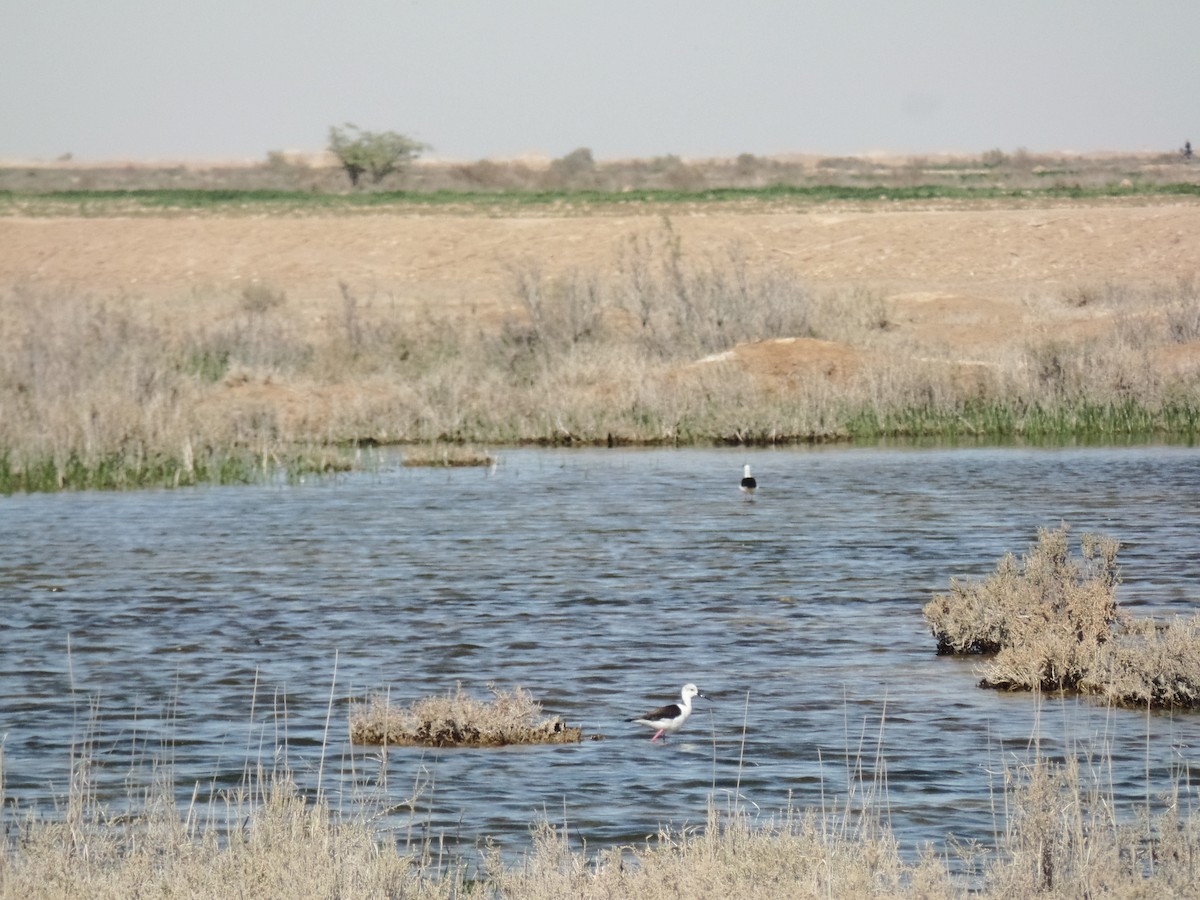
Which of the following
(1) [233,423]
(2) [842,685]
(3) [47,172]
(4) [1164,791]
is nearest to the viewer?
(4) [1164,791]

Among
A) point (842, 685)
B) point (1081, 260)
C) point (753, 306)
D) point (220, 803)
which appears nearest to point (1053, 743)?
point (842, 685)

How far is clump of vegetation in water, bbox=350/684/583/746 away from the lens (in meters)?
10.6

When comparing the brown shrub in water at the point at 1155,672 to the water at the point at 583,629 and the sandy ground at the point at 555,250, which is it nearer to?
the water at the point at 583,629

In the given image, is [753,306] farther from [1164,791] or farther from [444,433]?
[1164,791]

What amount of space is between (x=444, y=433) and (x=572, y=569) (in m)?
12.3

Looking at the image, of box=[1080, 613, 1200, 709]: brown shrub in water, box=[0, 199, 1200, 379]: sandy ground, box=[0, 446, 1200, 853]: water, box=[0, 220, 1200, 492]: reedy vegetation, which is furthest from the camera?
box=[0, 199, 1200, 379]: sandy ground

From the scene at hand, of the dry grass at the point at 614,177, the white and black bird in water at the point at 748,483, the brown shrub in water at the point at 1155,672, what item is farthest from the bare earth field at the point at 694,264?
the dry grass at the point at 614,177

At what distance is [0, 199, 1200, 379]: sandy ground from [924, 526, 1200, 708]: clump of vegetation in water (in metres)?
32.3

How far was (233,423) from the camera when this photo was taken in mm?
28234

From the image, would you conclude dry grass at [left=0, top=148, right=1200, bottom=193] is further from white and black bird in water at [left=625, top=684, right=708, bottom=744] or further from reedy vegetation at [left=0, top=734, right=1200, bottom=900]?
reedy vegetation at [left=0, top=734, right=1200, bottom=900]

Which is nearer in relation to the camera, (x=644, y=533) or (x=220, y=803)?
(x=220, y=803)

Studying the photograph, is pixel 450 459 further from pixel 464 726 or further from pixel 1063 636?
pixel 464 726

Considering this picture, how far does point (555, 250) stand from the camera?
61938mm

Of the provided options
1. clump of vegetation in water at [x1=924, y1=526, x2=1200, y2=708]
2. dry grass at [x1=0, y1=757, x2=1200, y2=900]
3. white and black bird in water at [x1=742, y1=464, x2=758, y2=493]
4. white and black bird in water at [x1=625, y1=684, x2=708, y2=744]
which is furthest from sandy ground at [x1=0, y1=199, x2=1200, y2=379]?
dry grass at [x1=0, y1=757, x2=1200, y2=900]
